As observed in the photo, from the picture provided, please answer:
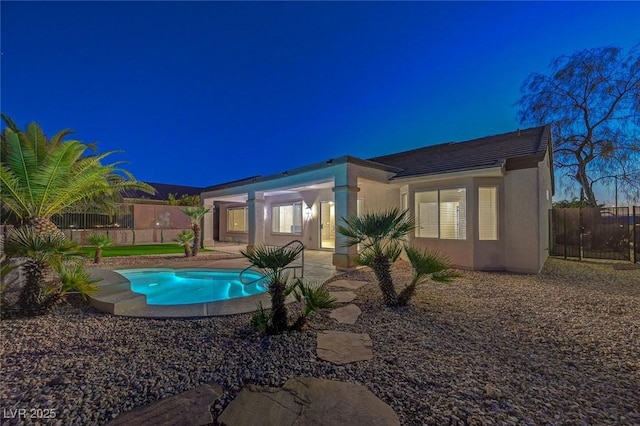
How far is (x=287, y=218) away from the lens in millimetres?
16703

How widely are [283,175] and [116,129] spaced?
159ft

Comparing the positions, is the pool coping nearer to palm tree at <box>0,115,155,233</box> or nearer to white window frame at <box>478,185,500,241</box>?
palm tree at <box>0,115,155,233</box>

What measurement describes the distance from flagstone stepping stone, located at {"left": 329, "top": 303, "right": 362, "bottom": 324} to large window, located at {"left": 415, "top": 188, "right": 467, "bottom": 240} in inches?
235

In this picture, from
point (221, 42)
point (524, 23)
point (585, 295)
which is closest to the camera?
point (585, 295)

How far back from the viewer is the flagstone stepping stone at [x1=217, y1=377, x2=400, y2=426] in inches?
84.8

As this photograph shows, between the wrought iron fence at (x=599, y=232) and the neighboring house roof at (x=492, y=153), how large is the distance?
3.52 metres

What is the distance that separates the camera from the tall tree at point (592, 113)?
1578 cm

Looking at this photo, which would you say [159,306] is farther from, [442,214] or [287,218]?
[287,218]

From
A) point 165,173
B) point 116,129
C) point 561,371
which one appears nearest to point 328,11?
point 561,371

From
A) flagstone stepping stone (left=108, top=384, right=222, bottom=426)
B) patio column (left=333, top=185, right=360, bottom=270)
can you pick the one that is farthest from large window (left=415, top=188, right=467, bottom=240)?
flagstone stepping stone (left=108, top=384, right=222, bottom=426)

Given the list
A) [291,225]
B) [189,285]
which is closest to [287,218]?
[291,225]

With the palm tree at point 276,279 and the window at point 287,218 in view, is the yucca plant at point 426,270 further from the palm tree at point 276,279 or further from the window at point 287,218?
the window at point 287,218

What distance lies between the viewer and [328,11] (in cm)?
1565

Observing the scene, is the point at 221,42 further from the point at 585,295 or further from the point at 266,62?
the point at 585,295
